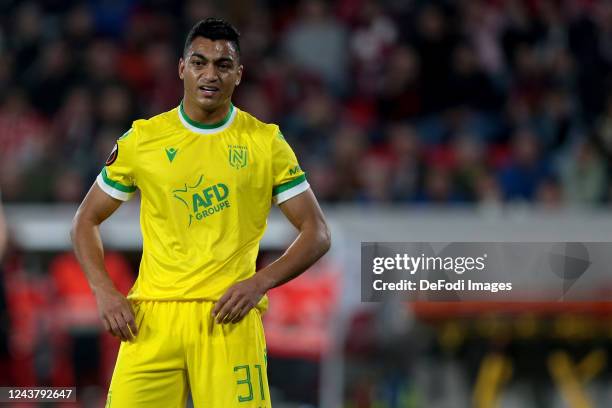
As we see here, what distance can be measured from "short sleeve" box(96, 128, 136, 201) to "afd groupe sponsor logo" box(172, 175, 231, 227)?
0.19 meters

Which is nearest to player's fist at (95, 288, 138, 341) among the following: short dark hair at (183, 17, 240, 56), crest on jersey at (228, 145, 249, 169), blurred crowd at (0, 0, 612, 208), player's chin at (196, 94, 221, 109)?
crest on jersey at (228, 145, 249, 169)

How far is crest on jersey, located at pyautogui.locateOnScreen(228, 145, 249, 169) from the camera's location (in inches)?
173

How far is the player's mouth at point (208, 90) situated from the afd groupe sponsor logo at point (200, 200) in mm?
310

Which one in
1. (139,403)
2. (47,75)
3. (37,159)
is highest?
(47,75)

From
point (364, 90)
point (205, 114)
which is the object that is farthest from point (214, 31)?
point (364, 90)

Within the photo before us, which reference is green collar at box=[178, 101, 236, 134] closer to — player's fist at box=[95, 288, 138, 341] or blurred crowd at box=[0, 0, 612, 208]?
player's fist at box=[95, 288, 138, 341]

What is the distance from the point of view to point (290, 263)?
439 centimetres

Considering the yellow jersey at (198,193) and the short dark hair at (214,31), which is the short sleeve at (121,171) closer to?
the yellow jersey at (198,193)

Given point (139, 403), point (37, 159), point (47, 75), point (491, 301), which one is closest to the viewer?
point (139, 403)

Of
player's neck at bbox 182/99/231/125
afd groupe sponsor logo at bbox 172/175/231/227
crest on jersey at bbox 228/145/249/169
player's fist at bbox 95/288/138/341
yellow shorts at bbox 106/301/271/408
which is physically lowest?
yellow shorts at bbox 106/301/271/408

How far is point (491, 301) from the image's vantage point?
846 cm

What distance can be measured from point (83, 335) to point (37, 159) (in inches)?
64.3

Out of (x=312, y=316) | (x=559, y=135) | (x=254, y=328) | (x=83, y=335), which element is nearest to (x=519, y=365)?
(x=312, y=316)

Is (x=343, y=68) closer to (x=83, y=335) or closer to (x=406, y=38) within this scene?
(x=406, y=38)
